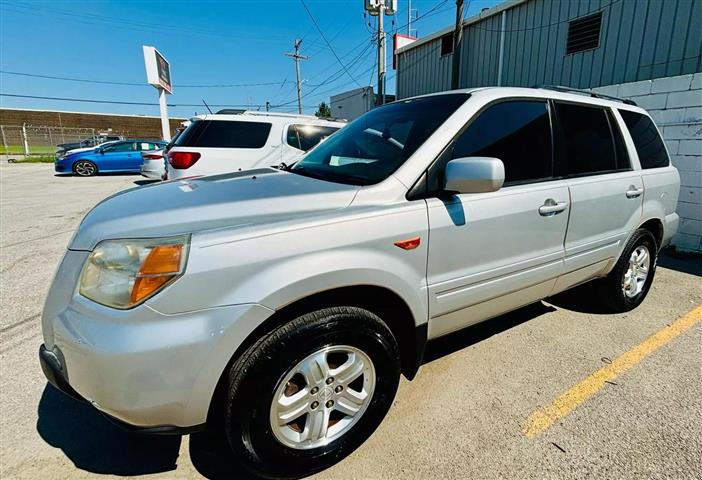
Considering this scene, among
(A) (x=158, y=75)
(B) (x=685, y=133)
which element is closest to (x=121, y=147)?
(A) (x=158, y=75)

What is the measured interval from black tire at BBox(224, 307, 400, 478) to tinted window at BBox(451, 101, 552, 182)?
1104 mm

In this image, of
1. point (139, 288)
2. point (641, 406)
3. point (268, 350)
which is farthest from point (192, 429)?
point (641, 406)

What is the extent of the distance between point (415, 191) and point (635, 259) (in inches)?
107

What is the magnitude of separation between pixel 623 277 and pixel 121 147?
17909mm

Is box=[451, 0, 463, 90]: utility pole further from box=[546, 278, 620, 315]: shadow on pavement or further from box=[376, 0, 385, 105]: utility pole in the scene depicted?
box=[546, 278, 620, 315]: shadow on pavement

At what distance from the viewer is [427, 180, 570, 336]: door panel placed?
1.99 metres

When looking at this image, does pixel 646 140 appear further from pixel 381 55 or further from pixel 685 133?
pixel 381 55

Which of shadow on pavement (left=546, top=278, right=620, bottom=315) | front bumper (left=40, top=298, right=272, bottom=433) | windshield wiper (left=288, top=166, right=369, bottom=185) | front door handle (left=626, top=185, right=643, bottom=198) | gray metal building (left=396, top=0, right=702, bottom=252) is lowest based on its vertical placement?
shadow on pavement (left=546, top=278, right=620, bottom=315)

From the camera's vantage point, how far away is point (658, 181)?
10.8 ft

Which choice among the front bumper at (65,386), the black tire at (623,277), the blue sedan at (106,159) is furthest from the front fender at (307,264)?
the blue sedan at (106,159)

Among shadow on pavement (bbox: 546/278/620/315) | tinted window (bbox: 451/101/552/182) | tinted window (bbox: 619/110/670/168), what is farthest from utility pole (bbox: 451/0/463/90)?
tinted window (bbox: 451/101/552/182)

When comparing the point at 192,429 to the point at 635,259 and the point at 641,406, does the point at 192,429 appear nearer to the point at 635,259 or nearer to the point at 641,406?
the point at 641,406

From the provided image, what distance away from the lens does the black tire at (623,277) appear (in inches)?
126

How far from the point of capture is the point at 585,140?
9.22 feet
